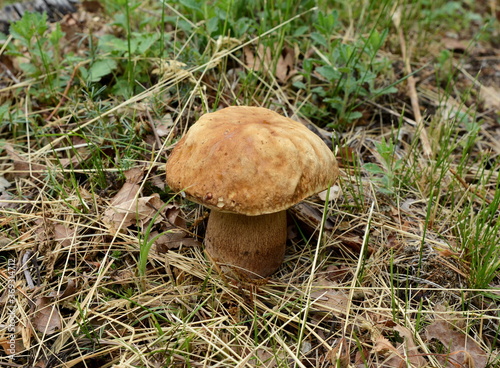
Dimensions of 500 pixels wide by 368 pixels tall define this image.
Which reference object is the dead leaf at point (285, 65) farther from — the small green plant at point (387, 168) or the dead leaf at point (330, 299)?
the dead leaf at point (330, 299)

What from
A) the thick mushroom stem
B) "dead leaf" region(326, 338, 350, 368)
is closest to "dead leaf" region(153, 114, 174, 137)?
the thick mushroom stem

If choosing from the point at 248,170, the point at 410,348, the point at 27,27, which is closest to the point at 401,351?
the point at 410,348

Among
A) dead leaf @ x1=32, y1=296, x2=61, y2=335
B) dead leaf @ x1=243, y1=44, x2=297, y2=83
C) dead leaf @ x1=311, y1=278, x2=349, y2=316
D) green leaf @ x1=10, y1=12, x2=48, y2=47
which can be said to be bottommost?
dead leaf @ x1=311, y1=278, x2=349, y2=316

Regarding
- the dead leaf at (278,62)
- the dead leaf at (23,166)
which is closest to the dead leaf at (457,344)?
the dead leaf at (278,62)

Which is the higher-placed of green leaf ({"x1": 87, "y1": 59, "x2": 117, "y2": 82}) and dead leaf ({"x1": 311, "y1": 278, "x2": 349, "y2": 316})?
green leaf ({"x1": 87, "y1": 59, "x2": 117, "y2": 82})

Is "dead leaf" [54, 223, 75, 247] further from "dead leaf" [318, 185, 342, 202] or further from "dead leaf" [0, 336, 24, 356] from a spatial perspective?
"dead leaf" [318, 185, 342, 202]

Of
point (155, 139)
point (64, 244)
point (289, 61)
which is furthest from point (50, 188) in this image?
point (289, 61)

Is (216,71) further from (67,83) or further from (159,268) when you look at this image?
(159,268)
